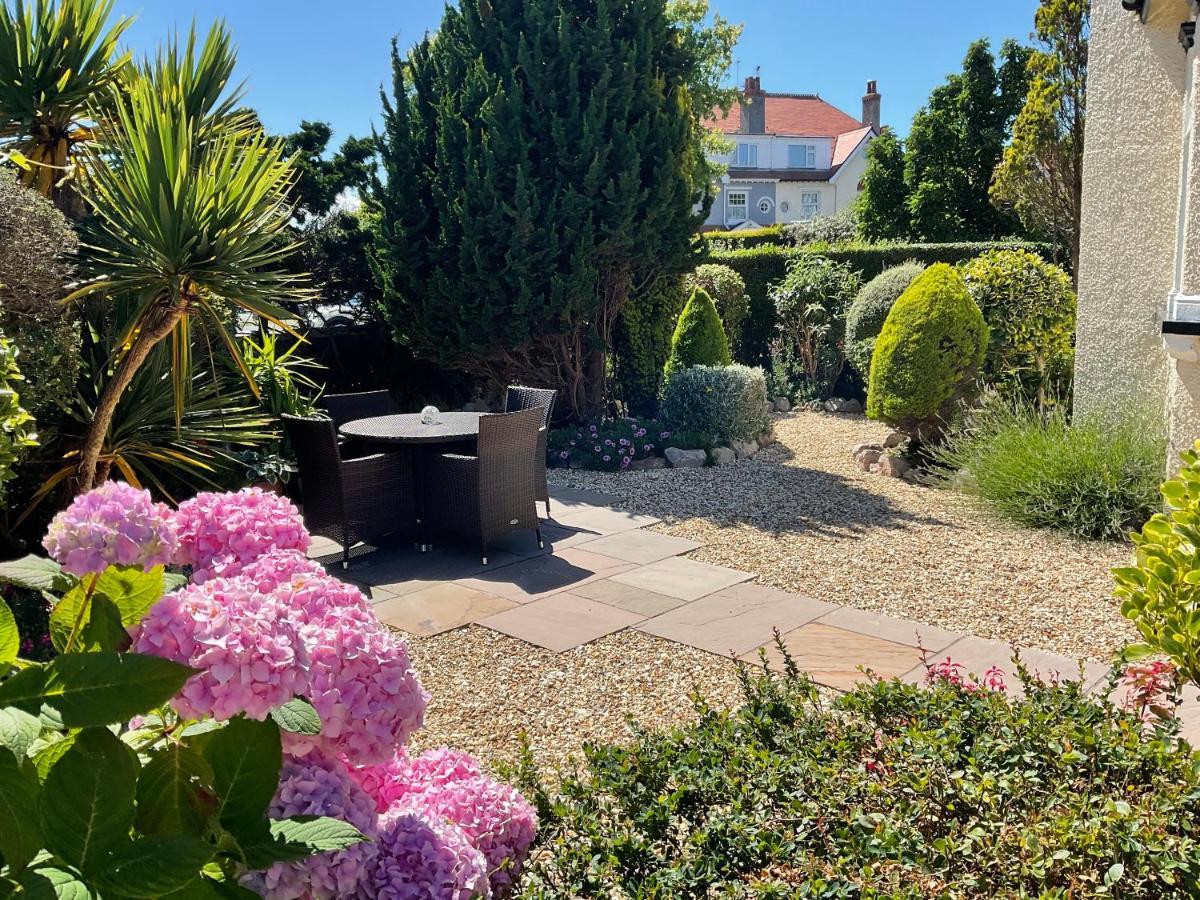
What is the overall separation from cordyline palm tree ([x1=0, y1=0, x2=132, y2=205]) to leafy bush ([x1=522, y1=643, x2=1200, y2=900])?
5062 mm

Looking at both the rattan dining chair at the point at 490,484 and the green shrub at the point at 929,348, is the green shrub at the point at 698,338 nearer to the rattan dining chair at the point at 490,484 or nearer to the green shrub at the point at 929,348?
the green shrub at the point at 929,348

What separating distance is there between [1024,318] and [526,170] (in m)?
4.98

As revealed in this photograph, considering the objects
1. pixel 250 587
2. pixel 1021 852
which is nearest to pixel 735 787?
pixel 1021 852

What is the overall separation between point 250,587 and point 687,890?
1059mm

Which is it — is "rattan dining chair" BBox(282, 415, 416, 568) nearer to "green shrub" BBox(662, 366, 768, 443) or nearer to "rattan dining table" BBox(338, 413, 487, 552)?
"rattan dining table" BBox(338, 413, 487, 552)

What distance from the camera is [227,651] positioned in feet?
3.63

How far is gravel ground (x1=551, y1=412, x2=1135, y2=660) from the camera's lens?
4.69m

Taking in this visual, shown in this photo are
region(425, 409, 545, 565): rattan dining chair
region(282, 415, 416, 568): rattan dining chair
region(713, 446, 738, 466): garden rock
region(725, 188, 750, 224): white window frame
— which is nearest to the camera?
region(282, 415, 416, 568): rattan dining chair

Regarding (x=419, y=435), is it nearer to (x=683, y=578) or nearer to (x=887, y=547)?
(x=683, y=578)

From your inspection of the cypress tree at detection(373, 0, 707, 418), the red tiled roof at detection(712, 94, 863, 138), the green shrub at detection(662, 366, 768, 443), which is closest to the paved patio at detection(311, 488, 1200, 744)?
the green shrub at detection(662, 366, 768, 443)

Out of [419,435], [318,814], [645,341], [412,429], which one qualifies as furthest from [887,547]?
[318,814]

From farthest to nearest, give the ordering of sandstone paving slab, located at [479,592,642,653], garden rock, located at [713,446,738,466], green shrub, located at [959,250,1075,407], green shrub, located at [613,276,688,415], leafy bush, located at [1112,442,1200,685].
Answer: green shrub, located at [613,276,688,415] → garden rock, located at [713,446,738,466] → green shrub, located at [959,250,1075,407] → sandstone paving slab, located at [479,592,642,653] → leafy bush, located at [1112,442,1200,685]

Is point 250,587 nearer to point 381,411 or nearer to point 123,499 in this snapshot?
point 123,499

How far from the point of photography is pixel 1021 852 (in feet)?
6.14
